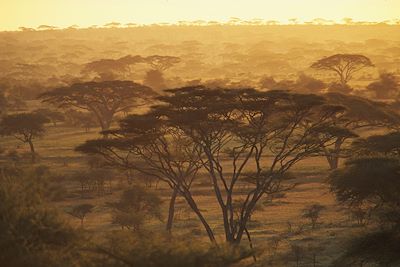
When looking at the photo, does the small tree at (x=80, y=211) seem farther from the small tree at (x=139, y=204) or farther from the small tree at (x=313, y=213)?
the small tree at (x=313, y=213)

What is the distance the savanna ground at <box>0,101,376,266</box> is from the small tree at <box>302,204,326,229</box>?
0.20 metres

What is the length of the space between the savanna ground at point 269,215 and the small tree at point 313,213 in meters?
0.20

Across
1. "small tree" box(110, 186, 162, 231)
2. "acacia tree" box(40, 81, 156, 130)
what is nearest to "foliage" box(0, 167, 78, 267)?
"small tree" box(110, 186, 162, 231)

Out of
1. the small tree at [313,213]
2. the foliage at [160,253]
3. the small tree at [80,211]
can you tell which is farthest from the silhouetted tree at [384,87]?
the foliage at [160,253]

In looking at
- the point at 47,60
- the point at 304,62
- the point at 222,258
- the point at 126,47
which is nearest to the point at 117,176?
the point at 222,258

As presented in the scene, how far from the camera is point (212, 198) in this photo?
34.1 meters

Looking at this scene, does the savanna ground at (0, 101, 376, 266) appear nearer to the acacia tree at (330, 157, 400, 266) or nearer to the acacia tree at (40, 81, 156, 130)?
the acacia tree at (330, 157, 400, 266)

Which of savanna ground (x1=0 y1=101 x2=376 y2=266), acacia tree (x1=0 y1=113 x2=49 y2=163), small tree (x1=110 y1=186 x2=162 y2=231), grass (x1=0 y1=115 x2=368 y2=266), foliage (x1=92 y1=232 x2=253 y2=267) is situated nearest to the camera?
foliage (x1=92 y1=232 x2=253 y2=267)

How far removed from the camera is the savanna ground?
22578 millimetres

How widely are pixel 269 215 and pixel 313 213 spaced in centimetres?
258

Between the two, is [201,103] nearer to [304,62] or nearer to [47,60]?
[304,62]

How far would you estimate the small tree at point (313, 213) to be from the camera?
27625 millimetres

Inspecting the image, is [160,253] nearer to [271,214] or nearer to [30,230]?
[30,230]

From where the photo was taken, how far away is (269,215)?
99.3 feet
